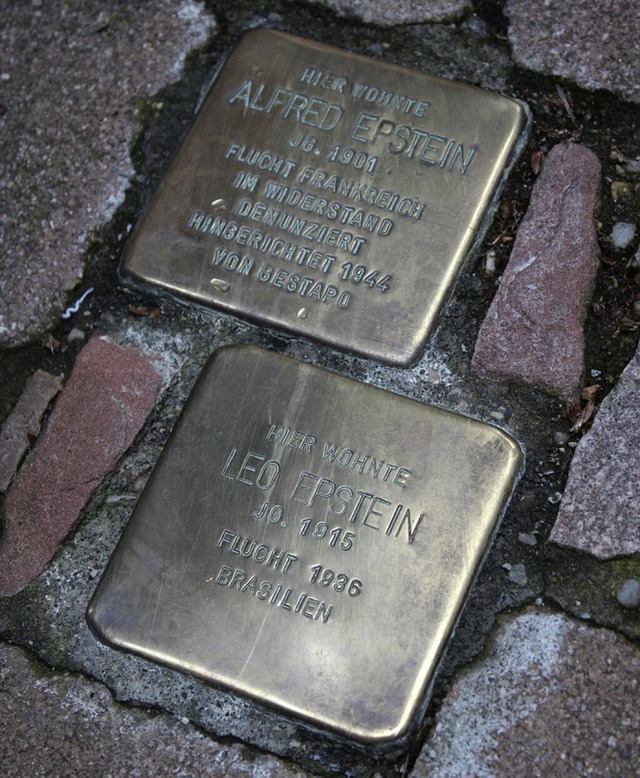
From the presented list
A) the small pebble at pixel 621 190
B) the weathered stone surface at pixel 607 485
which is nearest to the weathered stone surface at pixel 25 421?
the weathered stone surface at pixel 607 485

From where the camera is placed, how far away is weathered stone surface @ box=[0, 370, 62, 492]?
129cm

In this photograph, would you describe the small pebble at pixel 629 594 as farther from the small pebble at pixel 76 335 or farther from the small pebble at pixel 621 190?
the small pebble at pixel 76 335

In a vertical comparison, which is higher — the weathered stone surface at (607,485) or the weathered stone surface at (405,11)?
the weathered stone surface at (405,11)

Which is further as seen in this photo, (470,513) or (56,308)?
(56,308)

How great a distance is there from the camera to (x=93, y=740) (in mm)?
1159

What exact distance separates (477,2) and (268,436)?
0.79 metres

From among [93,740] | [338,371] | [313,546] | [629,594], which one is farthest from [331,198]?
[93,740]

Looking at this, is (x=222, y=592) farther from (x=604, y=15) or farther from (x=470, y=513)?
(x=604, y=15)

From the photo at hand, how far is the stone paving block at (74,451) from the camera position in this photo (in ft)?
4.10

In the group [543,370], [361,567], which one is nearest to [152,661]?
[361,567]

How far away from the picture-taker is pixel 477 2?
1424mm

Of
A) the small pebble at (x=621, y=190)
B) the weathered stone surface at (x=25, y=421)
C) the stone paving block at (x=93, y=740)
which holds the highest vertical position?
the small pebble at (x=621, y=190)

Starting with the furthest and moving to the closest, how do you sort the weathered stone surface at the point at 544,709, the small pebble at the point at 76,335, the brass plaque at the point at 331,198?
the small pebble at the point at 76,335, the brass plaque at the point at 331,198, the weathered stone surface at the point at 544,709

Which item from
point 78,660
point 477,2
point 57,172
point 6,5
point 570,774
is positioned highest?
point 477,2
